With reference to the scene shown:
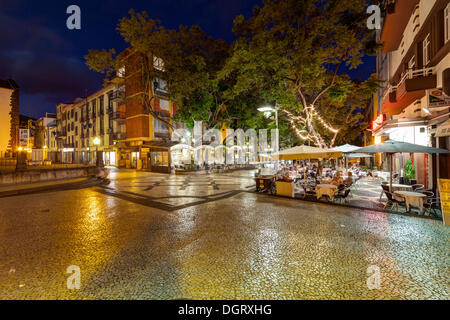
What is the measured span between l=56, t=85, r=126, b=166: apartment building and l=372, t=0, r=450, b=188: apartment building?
97.7 ft

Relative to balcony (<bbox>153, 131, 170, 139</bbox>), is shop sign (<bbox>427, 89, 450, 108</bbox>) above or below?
below

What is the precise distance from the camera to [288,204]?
8445mm

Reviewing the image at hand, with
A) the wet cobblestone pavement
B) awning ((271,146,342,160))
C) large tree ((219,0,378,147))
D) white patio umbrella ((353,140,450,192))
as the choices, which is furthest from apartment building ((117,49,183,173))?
white patio umbrella ((353,140,450,192))

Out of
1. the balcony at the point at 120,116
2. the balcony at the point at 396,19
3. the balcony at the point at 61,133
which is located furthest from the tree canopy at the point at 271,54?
the balcony at the point at 61,133

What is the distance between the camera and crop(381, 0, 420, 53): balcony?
1058 cm

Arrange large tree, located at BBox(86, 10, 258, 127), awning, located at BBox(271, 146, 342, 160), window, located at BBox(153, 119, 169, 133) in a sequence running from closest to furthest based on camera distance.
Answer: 1. awning, located at BBox(271, 146, 342, 160)
2. large tree, located at BBox(86, 10, 258, 127)
3. window, located at BBox(153, 119, 169, 133)

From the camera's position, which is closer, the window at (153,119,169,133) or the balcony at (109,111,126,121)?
the window at (153,119,169,133)

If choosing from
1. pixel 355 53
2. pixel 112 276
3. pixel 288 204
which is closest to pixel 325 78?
pixel 355 53
